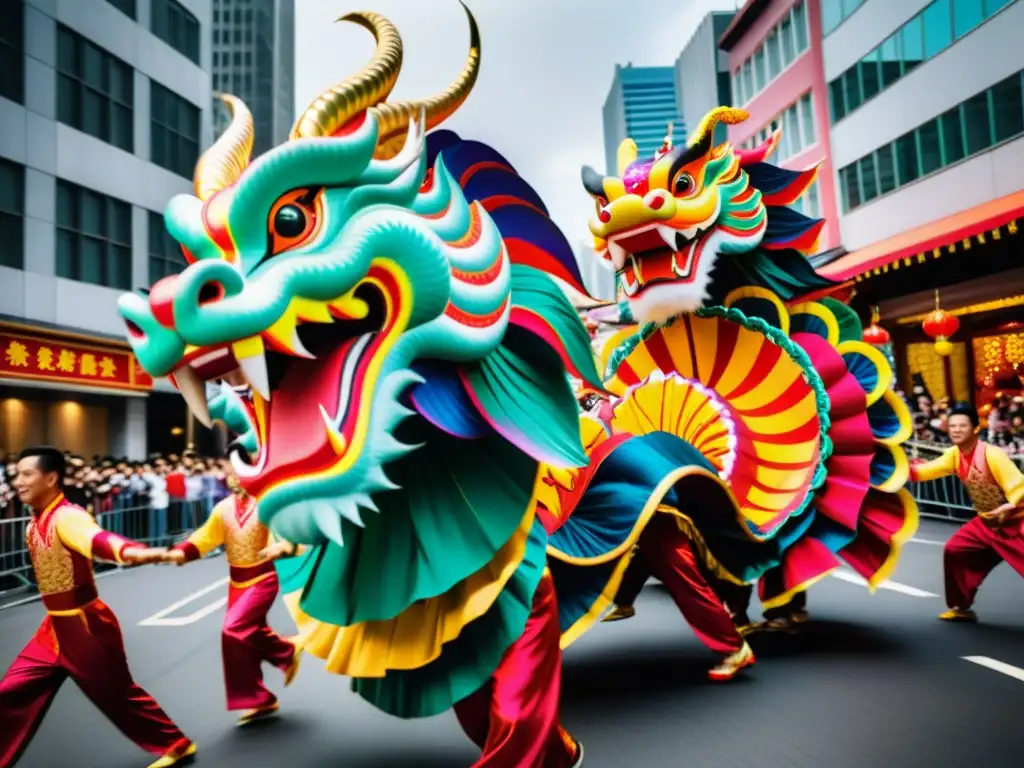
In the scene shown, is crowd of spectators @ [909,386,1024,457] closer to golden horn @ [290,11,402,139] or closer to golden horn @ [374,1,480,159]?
golden horn @ [374,1,480,159]

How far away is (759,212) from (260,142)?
1697 inches

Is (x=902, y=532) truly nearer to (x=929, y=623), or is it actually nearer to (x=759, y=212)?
(x=929, y=623)

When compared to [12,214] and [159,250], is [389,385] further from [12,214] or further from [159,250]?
[159,250]

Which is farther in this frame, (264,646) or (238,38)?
(238,38)

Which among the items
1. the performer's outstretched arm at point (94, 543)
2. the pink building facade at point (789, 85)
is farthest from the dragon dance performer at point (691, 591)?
the pink building facade at point (789, 85)

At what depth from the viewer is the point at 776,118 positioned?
65.3ft

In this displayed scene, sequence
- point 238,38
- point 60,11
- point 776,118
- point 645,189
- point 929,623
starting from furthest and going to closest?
point 238,38 → point 776,118 → point 60,11 → point 929,623 → point 645,189

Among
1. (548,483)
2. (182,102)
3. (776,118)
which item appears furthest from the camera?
(776,118)

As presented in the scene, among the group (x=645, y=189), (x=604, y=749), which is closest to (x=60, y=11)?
(x=645, y=189)

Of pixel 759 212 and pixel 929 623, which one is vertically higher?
pixel 759 212

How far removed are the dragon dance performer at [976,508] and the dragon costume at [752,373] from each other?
51 centimetres

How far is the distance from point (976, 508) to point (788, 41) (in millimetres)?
16912

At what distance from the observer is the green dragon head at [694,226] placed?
4.34 meters

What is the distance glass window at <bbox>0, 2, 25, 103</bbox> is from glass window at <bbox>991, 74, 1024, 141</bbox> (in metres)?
13.8
